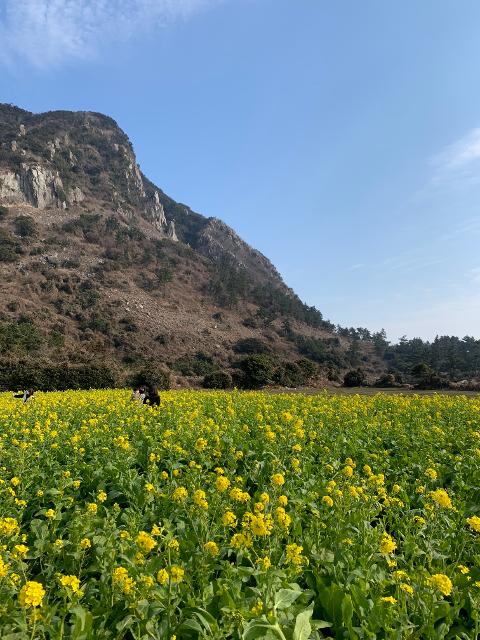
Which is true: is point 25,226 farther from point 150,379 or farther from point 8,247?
point 150,379

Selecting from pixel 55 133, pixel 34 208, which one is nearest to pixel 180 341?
pixel 34 208

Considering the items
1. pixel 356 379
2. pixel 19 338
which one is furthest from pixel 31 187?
pixel 356 379

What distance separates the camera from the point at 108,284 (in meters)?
84.4

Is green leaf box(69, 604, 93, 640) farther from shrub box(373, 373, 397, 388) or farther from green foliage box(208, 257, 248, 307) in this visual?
green foliage box(208, 257, 248, 307)

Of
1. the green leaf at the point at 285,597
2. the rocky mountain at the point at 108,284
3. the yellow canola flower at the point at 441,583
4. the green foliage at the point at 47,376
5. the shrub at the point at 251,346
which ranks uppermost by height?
the rocky mountain at the point at 108,284

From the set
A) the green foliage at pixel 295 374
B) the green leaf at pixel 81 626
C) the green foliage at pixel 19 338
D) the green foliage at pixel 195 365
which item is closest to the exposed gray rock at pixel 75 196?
the green foliage at pixel 19 338

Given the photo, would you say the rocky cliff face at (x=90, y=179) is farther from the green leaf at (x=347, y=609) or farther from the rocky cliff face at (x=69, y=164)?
the green leaf at (x=347, y=609)

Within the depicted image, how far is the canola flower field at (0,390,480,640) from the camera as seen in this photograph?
10.1 ft

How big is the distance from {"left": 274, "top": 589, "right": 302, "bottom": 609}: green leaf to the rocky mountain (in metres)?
42.0

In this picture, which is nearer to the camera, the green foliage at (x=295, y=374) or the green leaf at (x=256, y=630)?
the green leaf at (x=256, y=630)

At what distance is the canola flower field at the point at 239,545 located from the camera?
10.1ft

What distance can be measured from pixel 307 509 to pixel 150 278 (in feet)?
291

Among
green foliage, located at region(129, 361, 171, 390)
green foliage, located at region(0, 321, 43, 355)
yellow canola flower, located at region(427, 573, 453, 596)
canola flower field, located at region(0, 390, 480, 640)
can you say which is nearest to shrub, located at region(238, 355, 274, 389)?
green foliage, located at region(129, 361, 171, 390)

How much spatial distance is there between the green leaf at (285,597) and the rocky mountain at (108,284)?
138 ft
